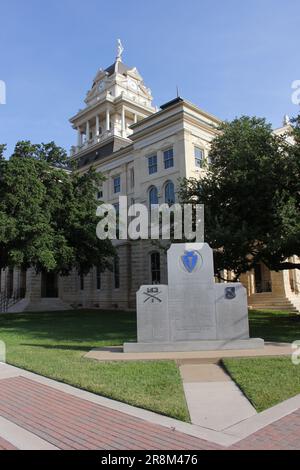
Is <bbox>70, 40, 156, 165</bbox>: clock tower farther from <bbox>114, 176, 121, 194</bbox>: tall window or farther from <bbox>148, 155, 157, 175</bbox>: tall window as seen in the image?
<bbox>148, 155, 157, 175</bbox>: tall window

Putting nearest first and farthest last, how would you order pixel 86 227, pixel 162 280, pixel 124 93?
pixel 86 227
pixel 162 280
pixel 124 93

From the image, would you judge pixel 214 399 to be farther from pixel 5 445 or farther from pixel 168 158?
pixel 168 158

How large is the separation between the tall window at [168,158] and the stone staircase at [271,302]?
12.4m

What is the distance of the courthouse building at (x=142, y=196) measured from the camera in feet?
98.5

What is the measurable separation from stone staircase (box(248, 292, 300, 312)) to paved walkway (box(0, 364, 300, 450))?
22.0 m

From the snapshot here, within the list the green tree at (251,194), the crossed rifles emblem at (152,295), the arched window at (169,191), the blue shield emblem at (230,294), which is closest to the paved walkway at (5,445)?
the crossed rifles emblem at (152,295)

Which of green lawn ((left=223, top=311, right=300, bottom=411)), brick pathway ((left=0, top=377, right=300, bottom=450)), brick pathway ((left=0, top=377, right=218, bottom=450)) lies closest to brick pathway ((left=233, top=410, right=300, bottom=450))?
brick pathway ((left=0, top=377, right=300, bottom=450))

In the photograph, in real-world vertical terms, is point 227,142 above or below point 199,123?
below

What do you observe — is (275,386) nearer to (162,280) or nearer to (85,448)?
(85,448)

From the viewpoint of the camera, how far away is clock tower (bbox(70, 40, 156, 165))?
54.3m

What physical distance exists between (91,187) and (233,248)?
12945mm

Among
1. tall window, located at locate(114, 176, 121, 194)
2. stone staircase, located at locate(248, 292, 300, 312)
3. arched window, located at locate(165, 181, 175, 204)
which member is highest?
tall window, located at locate(114, 176, 121, 194)

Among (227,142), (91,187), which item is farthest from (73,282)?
(227,142)

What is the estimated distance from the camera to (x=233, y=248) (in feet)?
51.5
